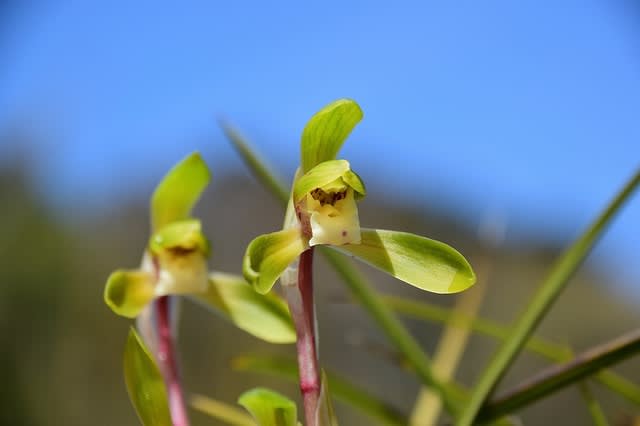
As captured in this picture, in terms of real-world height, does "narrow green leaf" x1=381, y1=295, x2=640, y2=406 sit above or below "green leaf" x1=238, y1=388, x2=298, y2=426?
above

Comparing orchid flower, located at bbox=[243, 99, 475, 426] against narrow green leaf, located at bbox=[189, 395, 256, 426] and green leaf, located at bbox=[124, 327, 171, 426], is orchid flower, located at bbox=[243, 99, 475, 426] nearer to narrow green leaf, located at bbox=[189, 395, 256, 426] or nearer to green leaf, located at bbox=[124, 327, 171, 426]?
green leaf, located at bbox=[124, 327, 171, 426]

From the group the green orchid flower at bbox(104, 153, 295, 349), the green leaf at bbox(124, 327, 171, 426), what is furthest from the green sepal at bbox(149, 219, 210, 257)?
the green leaf at bbox(124, 327, 171, 426)

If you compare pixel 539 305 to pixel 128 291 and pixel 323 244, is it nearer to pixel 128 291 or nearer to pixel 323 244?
pixel 323 244

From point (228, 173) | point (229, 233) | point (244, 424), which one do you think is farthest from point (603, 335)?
point (244, 424)

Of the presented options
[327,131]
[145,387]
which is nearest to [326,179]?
[327,131]

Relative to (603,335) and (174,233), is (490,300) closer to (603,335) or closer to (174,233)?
(603,335)
